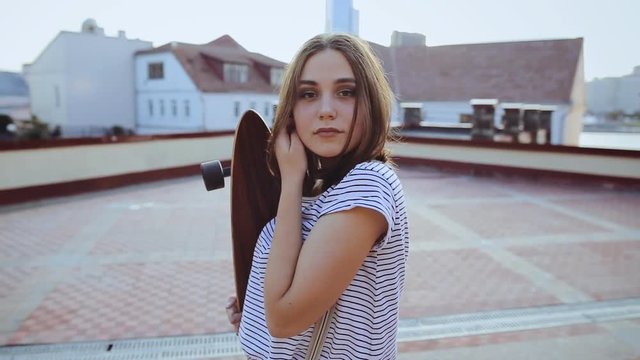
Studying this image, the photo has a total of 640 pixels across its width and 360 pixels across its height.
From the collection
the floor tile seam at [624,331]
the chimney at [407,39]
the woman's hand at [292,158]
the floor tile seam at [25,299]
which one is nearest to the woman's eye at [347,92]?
the woman's hand at [292,158]

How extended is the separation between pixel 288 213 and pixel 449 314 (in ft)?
11.8

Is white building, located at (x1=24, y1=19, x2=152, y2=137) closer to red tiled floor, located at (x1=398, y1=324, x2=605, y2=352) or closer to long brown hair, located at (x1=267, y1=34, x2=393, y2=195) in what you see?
red tiled floor, located at (x1=398, y1=324, x2=605, y2=352)

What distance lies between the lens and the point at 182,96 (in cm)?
2573

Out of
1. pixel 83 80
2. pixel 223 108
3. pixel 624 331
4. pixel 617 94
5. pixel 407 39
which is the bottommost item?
pixel 624 331

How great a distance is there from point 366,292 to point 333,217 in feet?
0.78

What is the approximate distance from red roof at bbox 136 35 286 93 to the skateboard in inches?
973

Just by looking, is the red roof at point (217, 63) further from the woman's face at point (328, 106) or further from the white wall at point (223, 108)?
the woman's face at point (328, 106)

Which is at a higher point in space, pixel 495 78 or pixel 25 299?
pixel 495 78

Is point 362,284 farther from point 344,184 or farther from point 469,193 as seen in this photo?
point 469,193

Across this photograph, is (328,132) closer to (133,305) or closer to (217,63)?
(133,305)

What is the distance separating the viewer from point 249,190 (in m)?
1.33

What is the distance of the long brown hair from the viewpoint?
3.42ft

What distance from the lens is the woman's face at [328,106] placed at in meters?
1.03

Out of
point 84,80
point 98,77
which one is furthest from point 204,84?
point 84,80
